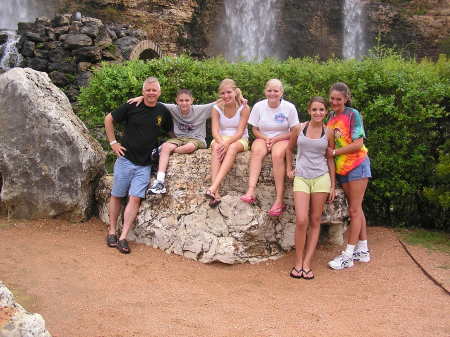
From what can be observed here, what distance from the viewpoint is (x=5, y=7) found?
18250mm

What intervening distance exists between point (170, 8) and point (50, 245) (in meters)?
17.1

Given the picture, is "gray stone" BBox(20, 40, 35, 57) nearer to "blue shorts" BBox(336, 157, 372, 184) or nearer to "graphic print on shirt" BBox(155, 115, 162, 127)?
"graphic print on shirt" BBox(155, 115, 162, 127)

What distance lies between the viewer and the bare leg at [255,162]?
520 cm

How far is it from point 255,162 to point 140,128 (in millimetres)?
1399

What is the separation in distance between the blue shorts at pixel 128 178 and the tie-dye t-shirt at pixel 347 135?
6.95ft

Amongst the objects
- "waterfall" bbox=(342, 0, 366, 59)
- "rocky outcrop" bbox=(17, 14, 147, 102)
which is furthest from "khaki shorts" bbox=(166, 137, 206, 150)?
"waterfall" bbox=(342, 0, 366, 59)

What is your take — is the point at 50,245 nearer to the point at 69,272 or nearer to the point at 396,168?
the point at 69,272

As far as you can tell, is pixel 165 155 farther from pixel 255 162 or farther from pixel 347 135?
pixel 347 135

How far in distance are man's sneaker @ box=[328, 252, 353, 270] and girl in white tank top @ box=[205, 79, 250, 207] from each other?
136 centimetres

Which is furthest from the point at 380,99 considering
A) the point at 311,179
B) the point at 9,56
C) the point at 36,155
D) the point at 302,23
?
the point at 302,23

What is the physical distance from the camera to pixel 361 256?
5348mm

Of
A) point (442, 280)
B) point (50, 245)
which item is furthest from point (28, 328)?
point (442, 280)

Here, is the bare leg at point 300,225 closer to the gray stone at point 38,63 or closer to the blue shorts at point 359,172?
the blue shorts at point 359,172

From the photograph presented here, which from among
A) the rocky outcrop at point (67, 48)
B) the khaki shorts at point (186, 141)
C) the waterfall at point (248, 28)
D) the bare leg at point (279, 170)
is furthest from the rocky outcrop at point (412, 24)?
the bare leg at point (279, 170)
